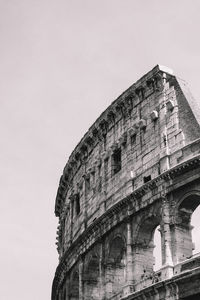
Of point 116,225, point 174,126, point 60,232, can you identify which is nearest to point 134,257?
point 116,225

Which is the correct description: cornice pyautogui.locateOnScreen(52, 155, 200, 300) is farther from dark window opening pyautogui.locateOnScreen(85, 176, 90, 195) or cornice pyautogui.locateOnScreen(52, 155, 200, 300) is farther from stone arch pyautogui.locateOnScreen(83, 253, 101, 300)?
dark window opening pyautogui.locateOnScreen(85, 176, 90, 195)

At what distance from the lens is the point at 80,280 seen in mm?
26078

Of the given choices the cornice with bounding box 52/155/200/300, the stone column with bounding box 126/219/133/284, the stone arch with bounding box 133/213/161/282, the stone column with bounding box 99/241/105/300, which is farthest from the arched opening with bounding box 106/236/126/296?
the stone arch with bounding box 133/213/161/282

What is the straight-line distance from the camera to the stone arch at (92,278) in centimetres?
2570

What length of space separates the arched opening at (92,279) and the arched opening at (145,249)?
3.59 metres

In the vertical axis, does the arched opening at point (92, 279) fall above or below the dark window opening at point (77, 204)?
below

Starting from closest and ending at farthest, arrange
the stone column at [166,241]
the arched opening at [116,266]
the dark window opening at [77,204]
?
the stone column at [166,241] < the arched opening at [116,266] < the dark window opening at [77,204]

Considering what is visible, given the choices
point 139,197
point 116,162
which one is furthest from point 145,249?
point 116,162

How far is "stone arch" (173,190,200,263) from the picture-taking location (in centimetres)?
2052

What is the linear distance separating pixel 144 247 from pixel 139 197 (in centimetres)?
194

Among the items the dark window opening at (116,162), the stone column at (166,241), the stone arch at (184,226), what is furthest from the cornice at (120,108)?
the stone arch at (184,226)

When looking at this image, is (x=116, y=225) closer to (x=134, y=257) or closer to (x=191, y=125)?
(x=134, y=257)

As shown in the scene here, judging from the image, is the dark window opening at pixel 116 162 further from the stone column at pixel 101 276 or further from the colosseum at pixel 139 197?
the stone column at pixel 101 276

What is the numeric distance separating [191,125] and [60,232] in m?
14.6
